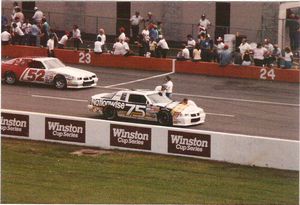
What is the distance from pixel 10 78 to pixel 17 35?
578 centimetres

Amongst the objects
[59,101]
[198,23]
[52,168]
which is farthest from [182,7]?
[52,168]

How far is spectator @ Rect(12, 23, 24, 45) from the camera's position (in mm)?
38312

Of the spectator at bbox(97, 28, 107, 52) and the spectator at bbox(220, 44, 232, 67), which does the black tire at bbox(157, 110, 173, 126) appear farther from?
the spectator at bbox(97, 28, 107, 52)

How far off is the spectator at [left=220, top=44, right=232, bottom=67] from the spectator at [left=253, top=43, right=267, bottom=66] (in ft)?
3.51

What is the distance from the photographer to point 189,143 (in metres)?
23.7

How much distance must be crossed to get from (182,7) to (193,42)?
167 inches

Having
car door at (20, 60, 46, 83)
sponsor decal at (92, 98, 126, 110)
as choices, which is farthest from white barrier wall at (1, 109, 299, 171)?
car door at (20, 60, 46, 83)

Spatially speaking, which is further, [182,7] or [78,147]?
[182,7]

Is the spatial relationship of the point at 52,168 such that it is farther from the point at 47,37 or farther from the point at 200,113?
the point at 47,37

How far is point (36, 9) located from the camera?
39.9m

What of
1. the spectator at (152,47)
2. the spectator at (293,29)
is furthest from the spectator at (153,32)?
the spectator at (293,29)

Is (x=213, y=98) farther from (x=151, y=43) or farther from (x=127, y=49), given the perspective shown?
(x=127, y=49)

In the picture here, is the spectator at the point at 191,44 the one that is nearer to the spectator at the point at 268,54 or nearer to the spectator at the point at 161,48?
the spectator at the point at 161,48

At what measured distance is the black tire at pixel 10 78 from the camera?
32.9m
